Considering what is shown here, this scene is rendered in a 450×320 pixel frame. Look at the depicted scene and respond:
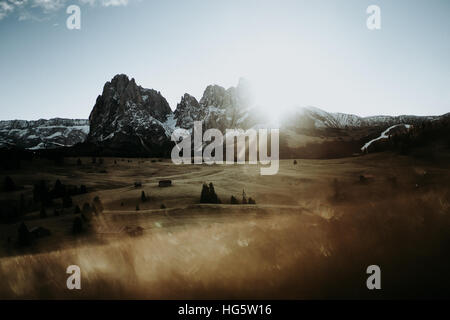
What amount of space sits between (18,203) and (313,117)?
184m

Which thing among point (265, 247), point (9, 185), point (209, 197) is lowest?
point (265, 247)

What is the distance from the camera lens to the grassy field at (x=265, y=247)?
13.5m

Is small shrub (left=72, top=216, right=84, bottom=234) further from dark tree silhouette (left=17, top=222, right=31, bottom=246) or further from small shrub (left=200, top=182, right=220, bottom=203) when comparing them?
small shrub (left=200, top=182, right=220, bottom=203)

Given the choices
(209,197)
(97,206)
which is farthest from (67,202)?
(209,197)

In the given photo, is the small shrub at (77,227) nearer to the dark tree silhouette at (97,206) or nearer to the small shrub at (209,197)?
the dark tree silhouette at (97,206)

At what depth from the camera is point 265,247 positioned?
15.1 metres

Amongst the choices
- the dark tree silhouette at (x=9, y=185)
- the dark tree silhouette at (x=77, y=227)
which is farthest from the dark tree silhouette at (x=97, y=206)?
the dark tree silhouette at (x=9, y=185)

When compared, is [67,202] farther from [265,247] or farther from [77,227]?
[265,247]

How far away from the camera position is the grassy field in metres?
13.5

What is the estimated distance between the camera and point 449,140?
22.6 metres
